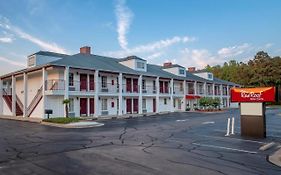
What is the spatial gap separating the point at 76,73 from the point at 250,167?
999 inches

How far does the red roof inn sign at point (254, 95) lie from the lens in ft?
44.1

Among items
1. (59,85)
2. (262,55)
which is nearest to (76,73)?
(59,85)

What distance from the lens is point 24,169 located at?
758cm

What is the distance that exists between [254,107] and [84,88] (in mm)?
21359

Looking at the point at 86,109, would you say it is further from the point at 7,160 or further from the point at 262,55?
the point at 262,55

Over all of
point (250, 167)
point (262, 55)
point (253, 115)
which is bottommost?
point (250, 167)

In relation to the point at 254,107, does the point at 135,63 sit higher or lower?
higher

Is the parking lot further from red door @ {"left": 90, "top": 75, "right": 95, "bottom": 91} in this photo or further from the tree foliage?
the tree foliage

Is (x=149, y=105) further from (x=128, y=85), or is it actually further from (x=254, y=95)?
(x=254, y=95)

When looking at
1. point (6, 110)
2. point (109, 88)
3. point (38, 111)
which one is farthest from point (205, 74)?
point (6, 110)

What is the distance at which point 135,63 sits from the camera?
37.8 meters

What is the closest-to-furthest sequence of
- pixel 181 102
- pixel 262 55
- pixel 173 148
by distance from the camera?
1. pixel 173 148
2. pixel 181 102
3. pixel 262 55

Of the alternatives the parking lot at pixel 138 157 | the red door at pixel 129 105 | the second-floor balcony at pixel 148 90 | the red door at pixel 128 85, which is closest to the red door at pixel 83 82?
the red door at pixel 128 85

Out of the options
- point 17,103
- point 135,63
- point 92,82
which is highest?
point 135,63
